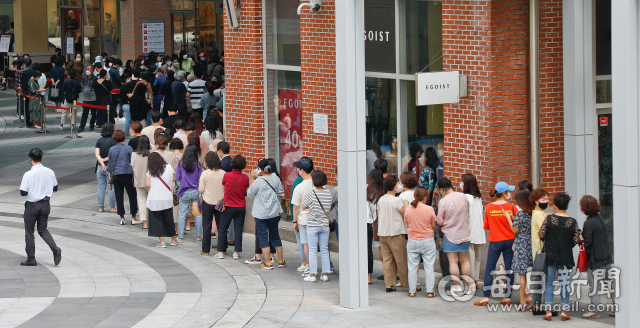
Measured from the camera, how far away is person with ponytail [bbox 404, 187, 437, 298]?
10.2 metres

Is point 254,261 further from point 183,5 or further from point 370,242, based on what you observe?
point 183,5

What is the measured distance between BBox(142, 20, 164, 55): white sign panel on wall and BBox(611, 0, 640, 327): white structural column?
28214 mm

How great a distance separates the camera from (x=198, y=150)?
44.7 feet

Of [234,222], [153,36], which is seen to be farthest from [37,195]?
[153,36]

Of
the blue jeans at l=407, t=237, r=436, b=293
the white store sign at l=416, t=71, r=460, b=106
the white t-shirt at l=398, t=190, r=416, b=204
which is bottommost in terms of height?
the blue jeans at l=407, t=237, r=436, b=293

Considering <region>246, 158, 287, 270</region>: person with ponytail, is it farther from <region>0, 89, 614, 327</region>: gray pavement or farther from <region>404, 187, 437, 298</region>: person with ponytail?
<region>404, 187, 437, 298</region>: person with ponytail

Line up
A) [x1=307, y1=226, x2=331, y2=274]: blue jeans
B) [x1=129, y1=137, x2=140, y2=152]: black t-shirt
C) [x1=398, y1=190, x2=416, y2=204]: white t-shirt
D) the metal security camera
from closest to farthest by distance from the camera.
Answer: [x1=398, y1=190, x2=416, y2=204]: white t-shirt → [x1=307, y1=226, x2=331, y2=274]: blue jeans → the metal security camera → [x1=129, y1=137, x2=140, y2=152]: black t-shirt

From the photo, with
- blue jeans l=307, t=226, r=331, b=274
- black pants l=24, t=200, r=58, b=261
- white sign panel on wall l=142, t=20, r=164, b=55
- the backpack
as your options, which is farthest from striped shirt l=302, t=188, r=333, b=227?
white sign panel on wall l=142, t=20, r=164, b=55

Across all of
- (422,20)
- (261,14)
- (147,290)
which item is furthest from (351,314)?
(261,14)

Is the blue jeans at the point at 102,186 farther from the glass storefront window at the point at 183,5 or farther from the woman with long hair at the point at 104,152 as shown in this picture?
the glass storefront window at the point at 183,5

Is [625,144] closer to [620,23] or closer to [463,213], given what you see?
[620,23]

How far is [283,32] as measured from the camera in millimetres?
14039

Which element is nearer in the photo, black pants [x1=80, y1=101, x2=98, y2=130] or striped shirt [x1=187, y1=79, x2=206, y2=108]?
striped shirt [x1=187, y1=79, x2=206, y2=108]

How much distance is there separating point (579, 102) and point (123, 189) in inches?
312
